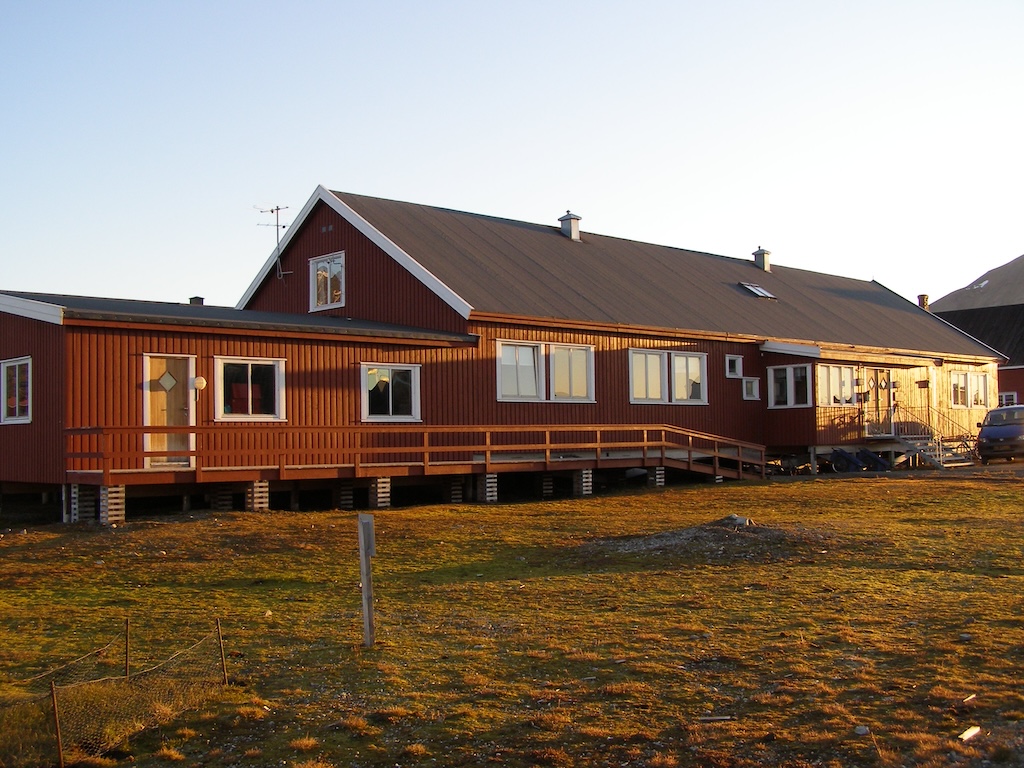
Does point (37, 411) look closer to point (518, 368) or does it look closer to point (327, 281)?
point (327, 281)

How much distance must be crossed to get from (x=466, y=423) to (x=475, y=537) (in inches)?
327

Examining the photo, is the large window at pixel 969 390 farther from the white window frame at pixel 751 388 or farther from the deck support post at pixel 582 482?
the deck support post at pixel 582 482

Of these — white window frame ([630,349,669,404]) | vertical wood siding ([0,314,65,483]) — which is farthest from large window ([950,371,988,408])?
vertical wood siding ([0,314,65,483])

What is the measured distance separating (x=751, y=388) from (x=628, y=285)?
4.81 meters

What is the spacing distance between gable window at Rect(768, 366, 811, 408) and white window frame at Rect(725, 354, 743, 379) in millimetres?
1197

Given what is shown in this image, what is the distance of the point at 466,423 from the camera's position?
81.9 ft

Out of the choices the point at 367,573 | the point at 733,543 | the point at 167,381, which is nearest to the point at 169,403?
the point at 167,381

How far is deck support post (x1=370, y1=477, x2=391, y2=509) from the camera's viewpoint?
2173 cm

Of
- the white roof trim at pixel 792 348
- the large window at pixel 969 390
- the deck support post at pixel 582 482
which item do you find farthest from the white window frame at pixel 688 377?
the large window at pixel 969 390

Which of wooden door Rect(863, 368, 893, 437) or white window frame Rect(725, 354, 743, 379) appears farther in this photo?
wooden door Rect(863, 368, 893, 437)

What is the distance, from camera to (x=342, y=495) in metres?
22.0

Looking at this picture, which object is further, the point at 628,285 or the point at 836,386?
the point at 836,386

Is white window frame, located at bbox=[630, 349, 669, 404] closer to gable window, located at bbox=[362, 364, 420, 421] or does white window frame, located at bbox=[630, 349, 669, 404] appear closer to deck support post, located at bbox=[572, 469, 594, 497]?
deck support post, located at bbox=[572, 469, 594, 497]

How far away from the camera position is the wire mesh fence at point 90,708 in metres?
7.18
